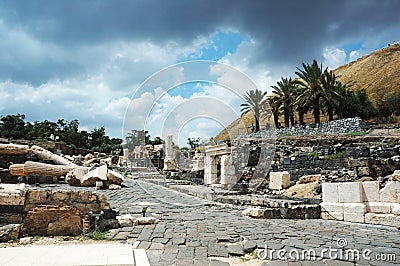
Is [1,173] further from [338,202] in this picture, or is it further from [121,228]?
[338,202]

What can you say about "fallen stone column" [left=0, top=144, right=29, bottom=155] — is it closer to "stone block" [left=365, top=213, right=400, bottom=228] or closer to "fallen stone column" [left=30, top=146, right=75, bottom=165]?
"fallen stone column" [left=30, top=146, right=75, bottom=165]

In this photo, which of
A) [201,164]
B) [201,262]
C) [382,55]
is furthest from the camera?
[382,55]

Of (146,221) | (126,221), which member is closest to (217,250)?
(146,221)

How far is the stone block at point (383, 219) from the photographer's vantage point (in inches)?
278

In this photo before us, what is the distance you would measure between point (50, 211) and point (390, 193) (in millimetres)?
7430

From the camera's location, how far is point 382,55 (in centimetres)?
7688

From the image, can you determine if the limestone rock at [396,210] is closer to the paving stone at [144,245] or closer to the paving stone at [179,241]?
the paving stone at [179,241]

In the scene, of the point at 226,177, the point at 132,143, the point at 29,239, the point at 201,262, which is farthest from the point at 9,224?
the point at 132,143

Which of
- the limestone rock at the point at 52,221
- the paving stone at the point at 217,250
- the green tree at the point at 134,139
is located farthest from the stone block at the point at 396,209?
the green tree at the point at 134,139

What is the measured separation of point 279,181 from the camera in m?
16.9

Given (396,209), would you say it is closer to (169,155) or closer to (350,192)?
(350,192)

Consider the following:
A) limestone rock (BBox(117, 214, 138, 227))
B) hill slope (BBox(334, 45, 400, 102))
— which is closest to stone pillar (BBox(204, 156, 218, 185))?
limestone rock (BBox(117, 214, 138, 227))

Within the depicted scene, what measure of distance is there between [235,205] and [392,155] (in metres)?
9.62

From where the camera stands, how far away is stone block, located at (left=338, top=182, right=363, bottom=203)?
7905 millimetres
